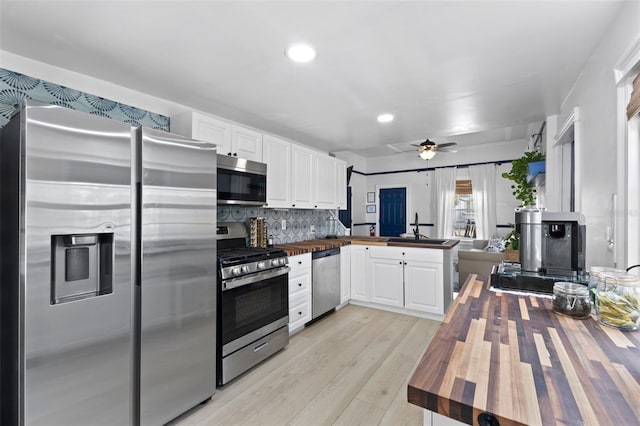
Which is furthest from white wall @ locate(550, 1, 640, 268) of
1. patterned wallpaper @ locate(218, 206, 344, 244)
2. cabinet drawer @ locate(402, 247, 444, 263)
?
patterned wallpaper @ locate(218, 206, 344, 244)

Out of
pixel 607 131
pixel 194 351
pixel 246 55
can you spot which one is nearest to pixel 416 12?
pixel 246 55

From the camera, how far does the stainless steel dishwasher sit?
3445 millimetres

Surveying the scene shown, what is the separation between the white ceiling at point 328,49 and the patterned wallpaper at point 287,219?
106 cm

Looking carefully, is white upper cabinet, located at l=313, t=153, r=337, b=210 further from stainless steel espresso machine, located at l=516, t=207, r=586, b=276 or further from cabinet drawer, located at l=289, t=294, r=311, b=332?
stainless steel espresso machine, located at l=516, t=207, r=586, b=276

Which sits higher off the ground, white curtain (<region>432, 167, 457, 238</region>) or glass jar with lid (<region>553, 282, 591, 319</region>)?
white curtain (<region>432, 167, 457, 238</region>)

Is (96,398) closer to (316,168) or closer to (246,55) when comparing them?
(246,55)

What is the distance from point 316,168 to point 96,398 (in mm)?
3099

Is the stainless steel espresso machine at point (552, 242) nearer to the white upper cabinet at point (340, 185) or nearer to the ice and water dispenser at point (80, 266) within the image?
the ice and water dispenser at point (80, 266)

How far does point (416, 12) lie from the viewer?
1490 millimetres

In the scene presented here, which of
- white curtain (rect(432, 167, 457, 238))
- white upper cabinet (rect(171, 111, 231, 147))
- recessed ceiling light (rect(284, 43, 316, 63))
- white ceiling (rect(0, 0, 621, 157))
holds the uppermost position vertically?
white ceiling (rect(0, 0, 621, 157))

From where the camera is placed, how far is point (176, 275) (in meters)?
1.84

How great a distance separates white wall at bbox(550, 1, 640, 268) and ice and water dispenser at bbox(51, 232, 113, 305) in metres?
2.69

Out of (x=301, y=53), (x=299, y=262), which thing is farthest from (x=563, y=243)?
(x=299, y=262)

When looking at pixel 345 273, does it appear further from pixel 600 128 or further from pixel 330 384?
pixel 600 128
